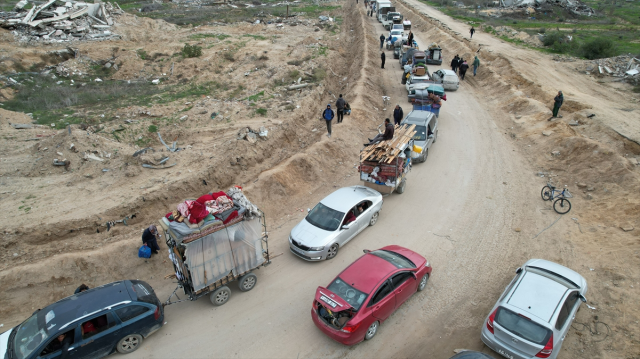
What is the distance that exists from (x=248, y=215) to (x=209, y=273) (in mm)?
1627

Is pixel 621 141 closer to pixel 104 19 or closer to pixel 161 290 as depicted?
pixel 161 290

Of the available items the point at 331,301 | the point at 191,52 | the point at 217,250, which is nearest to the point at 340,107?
the point at 217,250

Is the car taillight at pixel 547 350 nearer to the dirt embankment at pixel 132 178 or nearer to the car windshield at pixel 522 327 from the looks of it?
the car windshield at pixel 522 327

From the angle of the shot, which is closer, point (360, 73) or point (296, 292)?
point (296, 292)

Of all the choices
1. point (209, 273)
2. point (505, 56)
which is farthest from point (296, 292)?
point (505, 56)

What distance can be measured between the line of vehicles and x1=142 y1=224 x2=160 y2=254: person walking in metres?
1.55

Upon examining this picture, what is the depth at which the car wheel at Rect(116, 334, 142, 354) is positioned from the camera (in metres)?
7.58

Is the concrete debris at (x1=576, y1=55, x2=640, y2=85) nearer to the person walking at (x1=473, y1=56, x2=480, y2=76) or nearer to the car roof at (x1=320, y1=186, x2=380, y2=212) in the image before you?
the person walking at (x1=473, y1=56, x2=480, y2=76)

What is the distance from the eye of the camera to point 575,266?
9.70 metres

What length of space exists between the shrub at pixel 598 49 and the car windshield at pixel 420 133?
966 inches

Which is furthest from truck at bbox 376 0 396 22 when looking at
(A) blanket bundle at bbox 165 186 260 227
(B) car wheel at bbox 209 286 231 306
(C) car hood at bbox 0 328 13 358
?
(C) car hood at bbox 0 328 13 358

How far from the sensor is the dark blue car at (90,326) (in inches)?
269

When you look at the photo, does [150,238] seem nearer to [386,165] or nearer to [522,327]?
[386,165]

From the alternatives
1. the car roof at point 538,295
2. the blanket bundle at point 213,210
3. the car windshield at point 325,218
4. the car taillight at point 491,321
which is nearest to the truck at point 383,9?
the car windshield at point 325,218
